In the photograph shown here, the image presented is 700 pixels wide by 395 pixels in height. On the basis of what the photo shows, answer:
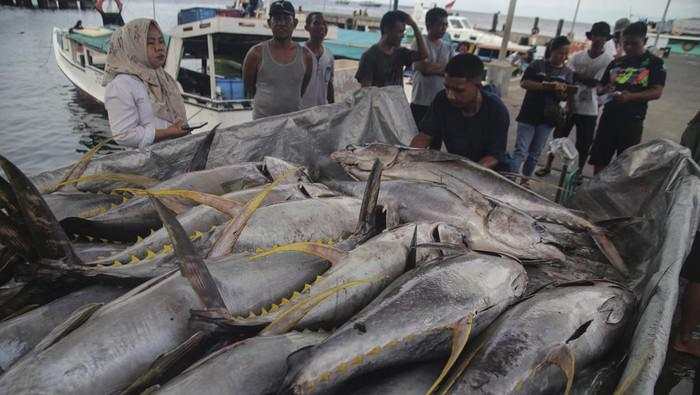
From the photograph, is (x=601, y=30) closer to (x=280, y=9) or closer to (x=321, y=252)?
(x=280, y=9)

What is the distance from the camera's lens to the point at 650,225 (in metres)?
2.35

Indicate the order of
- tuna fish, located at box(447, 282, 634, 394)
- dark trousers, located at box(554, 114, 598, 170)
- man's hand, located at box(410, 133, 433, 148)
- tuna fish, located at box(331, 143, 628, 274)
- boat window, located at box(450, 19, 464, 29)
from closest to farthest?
tuna fish, located at box(447, 282, 634, 394) → tuna fish, located at box(331, 143, 628, 274) → man's hand, located at box(410, 133, 433, 148) → dark trousers, located at box(554, 114, 598, 170) → boat window, located at box(450, 19, 464, 29)

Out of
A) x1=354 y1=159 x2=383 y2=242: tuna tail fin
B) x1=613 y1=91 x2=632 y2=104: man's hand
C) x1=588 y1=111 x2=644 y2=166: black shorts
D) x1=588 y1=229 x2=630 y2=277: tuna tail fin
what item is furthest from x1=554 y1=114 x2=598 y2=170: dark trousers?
x1=354 y1=159 x2=383 y2=242: tuna tail fin

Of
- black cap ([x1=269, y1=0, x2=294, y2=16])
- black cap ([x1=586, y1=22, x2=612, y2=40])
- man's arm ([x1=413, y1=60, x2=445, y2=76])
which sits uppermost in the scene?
black cap ([x1=586, y1=22, x2=612, y2=40])

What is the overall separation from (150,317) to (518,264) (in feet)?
5.13

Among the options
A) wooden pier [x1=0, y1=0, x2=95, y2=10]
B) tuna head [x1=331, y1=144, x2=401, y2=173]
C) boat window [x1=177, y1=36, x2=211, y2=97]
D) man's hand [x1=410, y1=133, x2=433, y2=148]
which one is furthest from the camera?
wooden pier [x1=0, y1=0, x2=95, y2=10]

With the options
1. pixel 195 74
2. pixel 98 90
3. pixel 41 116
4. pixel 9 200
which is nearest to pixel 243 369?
pixel 9 200

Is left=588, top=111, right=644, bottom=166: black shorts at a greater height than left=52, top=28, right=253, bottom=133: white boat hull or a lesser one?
greater

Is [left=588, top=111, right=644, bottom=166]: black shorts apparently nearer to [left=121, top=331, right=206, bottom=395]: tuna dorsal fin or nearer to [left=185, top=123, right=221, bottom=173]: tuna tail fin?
[left=185, top=123, right=221, bottom=173]: tuna tail fin

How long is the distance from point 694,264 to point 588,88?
3.51 m

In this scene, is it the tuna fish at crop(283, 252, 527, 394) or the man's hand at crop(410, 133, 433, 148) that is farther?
the man's hand at crop(410, 133, 433, 148)

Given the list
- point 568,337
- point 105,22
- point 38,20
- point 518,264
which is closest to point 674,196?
point 518,264

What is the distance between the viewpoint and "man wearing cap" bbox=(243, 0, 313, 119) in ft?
12.4

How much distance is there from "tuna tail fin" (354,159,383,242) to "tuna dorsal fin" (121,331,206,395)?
2.87 ft
